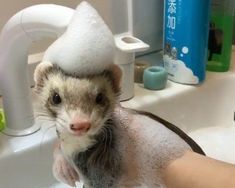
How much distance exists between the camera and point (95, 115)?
11.7 inches

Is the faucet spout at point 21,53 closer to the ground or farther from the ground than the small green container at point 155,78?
farther from the ground

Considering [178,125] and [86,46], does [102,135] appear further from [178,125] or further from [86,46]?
[178,125]

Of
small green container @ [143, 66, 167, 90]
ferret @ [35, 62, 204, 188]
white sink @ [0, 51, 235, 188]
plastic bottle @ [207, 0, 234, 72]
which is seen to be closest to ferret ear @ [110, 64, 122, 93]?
ferret @ [35, 62, 204, 188]

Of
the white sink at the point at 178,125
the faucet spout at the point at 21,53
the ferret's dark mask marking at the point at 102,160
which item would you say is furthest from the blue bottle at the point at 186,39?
the ferret's dark mask marking at the point at 102,160

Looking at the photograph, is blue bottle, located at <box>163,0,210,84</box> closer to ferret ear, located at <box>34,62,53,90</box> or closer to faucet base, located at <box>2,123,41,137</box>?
A: faucet base, located at <box>2,123,41,137</box>

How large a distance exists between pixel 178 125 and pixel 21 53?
31 centimetres

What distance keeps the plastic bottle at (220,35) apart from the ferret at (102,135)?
1.20 ft

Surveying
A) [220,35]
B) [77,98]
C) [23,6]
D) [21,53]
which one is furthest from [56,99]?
[220,35]

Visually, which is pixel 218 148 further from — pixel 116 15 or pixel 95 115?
pixel 95 115

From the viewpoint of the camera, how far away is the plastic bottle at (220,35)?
0.73m

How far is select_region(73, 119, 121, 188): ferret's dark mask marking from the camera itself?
35cm

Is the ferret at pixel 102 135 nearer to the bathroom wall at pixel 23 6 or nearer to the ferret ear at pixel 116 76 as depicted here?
the ferret ear at pixel 116 76

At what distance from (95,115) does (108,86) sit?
0.03 meters

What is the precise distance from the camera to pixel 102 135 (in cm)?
34
